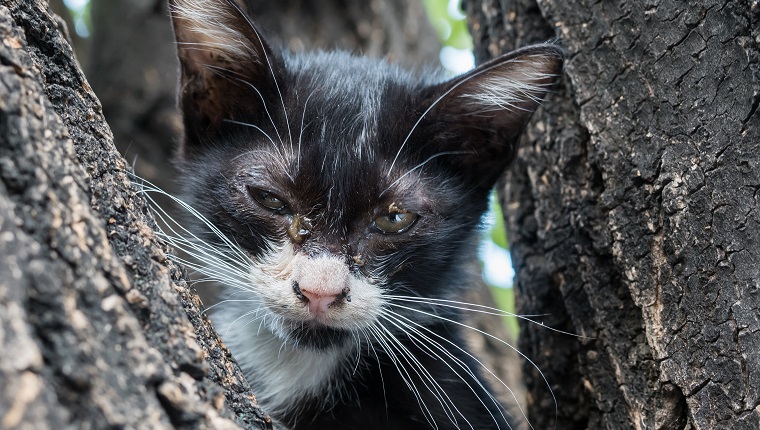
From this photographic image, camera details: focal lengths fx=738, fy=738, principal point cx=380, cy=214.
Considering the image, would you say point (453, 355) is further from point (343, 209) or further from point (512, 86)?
point (512, 86)

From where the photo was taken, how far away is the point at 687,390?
6.49ft

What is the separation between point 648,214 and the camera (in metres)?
2.10

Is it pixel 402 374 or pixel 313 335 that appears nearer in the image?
pixel 313 335

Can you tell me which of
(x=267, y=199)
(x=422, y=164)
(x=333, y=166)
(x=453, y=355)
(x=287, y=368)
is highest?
(x=422, y=164)

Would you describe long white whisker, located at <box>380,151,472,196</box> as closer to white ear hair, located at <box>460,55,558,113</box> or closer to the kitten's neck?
white ear hair, located at <box>460,55,558,113</box>

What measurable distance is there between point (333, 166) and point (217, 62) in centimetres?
54

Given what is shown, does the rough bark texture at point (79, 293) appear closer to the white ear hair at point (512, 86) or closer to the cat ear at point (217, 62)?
the cat ear at point (217, 62)

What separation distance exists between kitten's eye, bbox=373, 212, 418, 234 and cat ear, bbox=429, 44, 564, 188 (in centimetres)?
35

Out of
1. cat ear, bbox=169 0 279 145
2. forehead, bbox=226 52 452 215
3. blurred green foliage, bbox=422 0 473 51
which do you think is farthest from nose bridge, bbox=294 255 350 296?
blurred green foliage, bbox=422 0 473 51

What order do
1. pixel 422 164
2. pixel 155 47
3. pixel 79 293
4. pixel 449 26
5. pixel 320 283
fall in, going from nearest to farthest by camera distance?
pixel 79 293 → pixel 320 283 → pixel 422 164 → pixel 155 47 → pixel 449 26

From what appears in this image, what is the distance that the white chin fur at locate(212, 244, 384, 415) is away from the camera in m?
2.14

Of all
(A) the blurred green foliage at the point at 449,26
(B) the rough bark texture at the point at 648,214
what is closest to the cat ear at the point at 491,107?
(B) the rough bark texture at the point at 648,214

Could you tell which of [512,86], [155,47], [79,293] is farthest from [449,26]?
[79,293]

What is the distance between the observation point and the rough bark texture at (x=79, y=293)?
3.65ft
